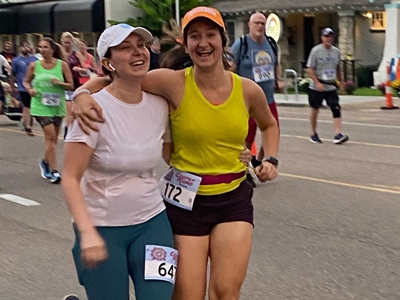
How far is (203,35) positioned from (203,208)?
830mm

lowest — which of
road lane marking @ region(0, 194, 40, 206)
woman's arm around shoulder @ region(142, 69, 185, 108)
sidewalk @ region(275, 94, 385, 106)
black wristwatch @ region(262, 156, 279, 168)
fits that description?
→ sidewalk @ region(275, 94, 385, 106)

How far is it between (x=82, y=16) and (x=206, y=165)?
35.0 m

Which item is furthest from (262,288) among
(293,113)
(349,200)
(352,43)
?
(352,43)

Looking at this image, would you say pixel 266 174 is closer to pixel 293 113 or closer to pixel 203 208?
pixel 203 208

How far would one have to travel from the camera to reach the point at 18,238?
7.55m

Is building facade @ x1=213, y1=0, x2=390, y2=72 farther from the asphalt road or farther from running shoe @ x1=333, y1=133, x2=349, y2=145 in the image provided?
the asphalt road

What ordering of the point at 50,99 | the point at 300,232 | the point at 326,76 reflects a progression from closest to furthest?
the point at 300,232 → the point at 50,99 → the point at 326,76

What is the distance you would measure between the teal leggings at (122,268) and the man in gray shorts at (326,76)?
1050 cm

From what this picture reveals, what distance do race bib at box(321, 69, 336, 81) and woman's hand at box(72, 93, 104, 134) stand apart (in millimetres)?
10649

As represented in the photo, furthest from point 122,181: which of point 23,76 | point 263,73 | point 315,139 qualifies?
point 23,76

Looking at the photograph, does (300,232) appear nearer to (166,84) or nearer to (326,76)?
(166,84)

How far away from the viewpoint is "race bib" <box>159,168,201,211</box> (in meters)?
4.08

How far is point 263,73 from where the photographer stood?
9.70 metres

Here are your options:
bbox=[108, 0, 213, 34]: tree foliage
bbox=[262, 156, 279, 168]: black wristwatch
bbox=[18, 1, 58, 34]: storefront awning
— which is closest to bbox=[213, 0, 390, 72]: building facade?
bbox=[108, 0, 213, 34]: tree foliage
